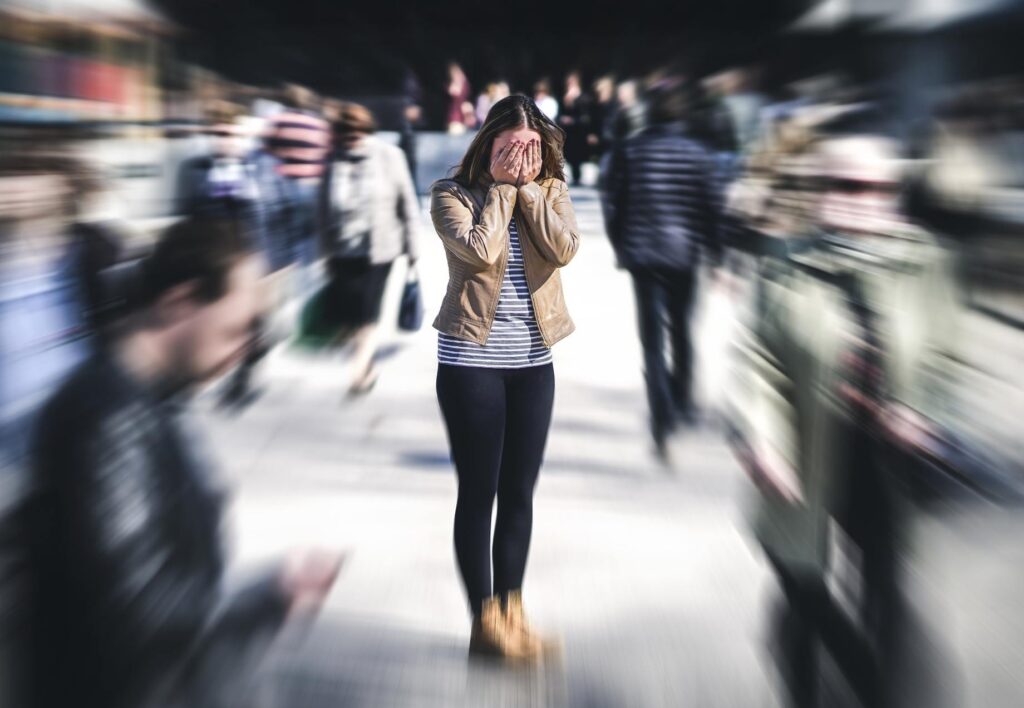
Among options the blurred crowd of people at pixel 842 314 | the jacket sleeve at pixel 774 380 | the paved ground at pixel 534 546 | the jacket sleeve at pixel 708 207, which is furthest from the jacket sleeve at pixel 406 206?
the jacket sleeve at pixel 774 380

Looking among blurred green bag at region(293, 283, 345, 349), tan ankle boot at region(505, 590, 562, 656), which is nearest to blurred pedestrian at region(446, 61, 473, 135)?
blurred green bag at region(293, 283, 345, 349)

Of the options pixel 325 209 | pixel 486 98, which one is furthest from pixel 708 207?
pixel 486 98

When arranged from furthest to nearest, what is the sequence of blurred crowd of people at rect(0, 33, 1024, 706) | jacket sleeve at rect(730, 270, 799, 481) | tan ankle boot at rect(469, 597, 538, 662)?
jacket sleeve at rect(730, 270, 799, 481)
tan ankle boot at rect(469, 597, 538, 662)
blurred crowd of people at rect(0, 33, 1024, 706)

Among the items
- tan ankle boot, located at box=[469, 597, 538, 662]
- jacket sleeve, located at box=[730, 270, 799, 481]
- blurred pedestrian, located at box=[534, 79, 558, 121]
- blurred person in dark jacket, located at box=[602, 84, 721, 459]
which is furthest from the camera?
blurred pedestrian, located at box=[534, 79, 558, 121]

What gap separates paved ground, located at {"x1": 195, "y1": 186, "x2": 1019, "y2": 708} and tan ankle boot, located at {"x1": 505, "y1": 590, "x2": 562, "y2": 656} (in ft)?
0.20

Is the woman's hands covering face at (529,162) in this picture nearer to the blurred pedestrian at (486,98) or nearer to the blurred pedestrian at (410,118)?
the blurred pedestrian at (410,118)

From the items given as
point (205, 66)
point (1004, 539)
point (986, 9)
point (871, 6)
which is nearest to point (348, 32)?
point (205, 66)

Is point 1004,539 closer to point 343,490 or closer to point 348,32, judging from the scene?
point 343,490

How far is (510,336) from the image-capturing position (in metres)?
2.27

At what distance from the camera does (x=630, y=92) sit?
21.2 ft

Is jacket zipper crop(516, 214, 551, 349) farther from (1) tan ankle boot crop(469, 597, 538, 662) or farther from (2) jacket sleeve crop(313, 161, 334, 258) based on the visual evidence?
(2) jacket sleeve crop(313, 161, 334, 258)

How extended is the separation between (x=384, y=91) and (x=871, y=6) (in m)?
3.14

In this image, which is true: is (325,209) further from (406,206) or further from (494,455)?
(494,455)

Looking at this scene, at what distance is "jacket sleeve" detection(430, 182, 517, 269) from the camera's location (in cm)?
218
